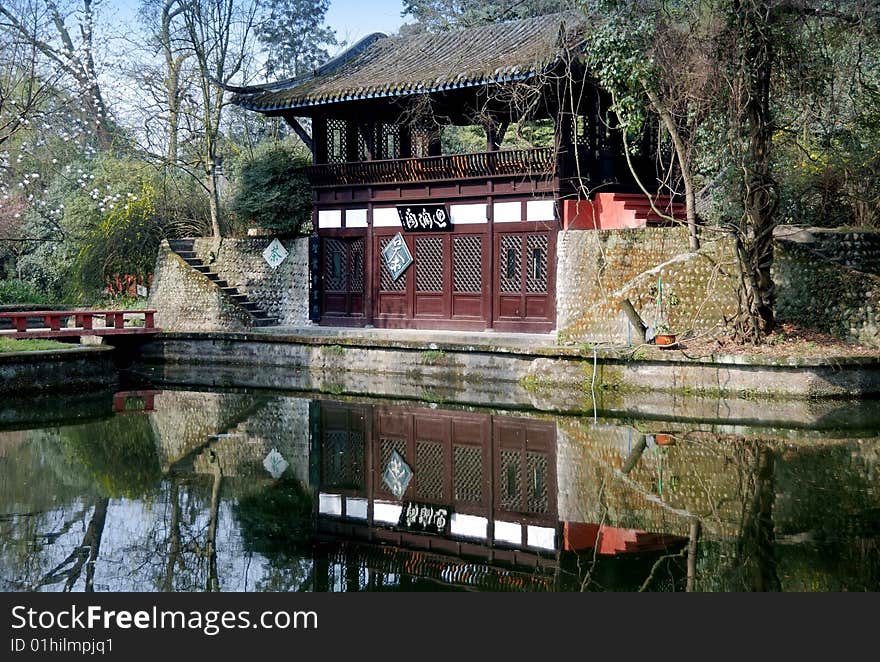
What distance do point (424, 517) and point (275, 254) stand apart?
1491cm

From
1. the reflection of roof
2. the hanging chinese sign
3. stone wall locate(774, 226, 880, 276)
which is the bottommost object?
stone wall locate(774, 226, 880, 276)

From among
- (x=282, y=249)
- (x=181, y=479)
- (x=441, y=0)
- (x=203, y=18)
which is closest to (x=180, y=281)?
(x=282, y=249)

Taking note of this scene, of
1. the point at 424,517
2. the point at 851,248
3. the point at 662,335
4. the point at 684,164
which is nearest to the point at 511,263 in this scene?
the point at 684,164

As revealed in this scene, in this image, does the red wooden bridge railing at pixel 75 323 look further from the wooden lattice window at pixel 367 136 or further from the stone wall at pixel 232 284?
the wooden lattice window at pixel 367 136

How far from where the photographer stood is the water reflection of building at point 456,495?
8.00 m

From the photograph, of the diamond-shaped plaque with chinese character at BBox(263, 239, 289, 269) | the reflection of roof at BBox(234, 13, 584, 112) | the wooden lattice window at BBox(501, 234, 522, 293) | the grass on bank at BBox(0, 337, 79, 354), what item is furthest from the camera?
the diamond-shaped plaque with chinese character at BBox(263, 239, 289, 269)

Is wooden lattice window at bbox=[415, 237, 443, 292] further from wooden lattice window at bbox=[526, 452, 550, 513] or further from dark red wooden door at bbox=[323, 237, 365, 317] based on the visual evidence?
wooden lattice window at bbox=[526, 452, 550, 513]

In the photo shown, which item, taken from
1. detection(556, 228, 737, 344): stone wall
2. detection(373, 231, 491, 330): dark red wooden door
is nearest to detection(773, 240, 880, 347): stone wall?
detection(556, 228, 737, 344): stone wall

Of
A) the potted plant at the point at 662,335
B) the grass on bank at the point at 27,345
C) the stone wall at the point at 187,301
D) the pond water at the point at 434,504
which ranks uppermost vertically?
the stone wall at the point at 187,301

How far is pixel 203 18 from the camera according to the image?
84.8 feet

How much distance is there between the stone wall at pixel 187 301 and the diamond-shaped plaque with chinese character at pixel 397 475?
38.1 ft

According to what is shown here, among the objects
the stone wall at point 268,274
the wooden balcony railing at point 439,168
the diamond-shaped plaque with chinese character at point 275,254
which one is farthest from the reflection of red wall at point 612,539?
the diamond-shaped plaque with chinese character at point 275,254

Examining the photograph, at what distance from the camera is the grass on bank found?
18.0 m

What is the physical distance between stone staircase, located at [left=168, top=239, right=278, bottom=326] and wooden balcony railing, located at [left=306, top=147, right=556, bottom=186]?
2969 mm
